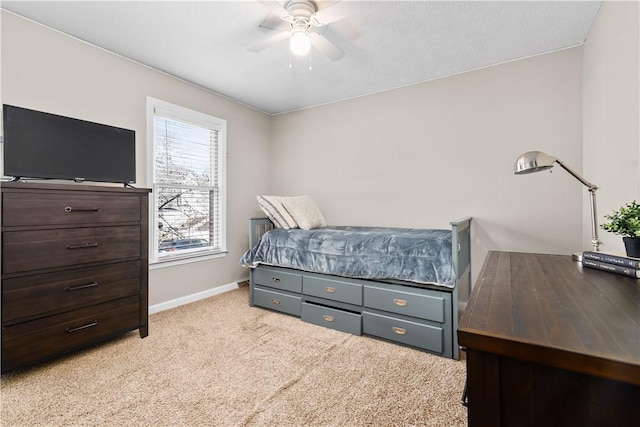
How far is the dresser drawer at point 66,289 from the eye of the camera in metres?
1.69

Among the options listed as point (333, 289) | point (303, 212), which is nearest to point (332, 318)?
point (333, 289)

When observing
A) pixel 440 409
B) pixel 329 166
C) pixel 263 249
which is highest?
pixel 329 166

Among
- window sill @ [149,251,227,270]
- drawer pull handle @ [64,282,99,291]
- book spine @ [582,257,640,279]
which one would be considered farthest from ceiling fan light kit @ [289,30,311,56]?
window sill @ [149,251,227,270]

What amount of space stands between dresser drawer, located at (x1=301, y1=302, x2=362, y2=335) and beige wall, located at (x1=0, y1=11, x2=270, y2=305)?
1.38 m

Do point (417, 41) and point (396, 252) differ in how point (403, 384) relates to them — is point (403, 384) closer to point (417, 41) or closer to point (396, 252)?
point (396, 252)

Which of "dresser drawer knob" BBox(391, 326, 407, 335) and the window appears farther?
the window

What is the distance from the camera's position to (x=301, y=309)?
2.75 m

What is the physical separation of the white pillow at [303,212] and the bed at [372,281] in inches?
10.7

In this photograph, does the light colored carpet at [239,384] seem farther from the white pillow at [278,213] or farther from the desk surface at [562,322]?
the white pillow at [278,213]

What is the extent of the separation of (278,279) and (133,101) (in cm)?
217

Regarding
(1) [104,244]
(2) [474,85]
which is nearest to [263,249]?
(1) [104,244]

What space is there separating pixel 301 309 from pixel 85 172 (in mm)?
2075

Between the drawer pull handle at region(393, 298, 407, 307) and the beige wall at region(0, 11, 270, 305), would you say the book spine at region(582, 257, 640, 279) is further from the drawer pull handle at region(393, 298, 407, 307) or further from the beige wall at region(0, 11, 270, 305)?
the beige wall at region(0, 11, 270, 305)

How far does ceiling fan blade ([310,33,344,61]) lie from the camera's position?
2064mm
